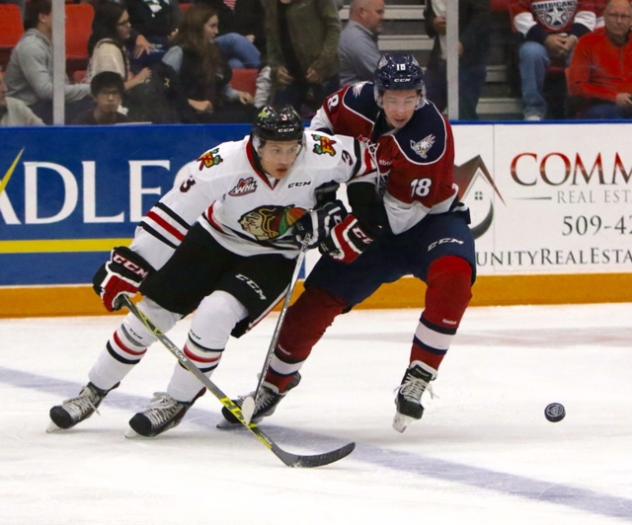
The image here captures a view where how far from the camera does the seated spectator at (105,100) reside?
704 centimetres

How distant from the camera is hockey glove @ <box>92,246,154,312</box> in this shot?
14.1ft

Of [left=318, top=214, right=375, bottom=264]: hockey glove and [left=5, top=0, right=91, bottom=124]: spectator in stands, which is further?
[left=5, top=0, right=91, bottom=124]: spectator in stands

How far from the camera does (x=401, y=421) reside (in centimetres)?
434

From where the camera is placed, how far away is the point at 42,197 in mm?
6980

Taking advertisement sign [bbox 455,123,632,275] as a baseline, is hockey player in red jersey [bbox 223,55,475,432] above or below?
above

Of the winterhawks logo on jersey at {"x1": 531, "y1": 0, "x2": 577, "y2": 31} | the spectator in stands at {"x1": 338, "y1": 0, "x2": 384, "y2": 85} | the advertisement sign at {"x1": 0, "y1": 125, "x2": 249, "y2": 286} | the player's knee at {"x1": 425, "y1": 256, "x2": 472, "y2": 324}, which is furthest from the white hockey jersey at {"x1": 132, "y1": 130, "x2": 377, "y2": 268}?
the winterhawks logo on jersey at {"x1": 531, "y1": 0, "x2": 577, "y2": 31}

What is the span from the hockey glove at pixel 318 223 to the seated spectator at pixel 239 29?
2.95m

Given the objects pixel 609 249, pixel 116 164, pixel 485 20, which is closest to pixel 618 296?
pixel 609 249

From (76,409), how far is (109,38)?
9.70 feet

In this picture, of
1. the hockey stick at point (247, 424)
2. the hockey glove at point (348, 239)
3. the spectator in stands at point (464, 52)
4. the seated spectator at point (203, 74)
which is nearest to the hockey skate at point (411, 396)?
the hockey stick at point (247, 424)

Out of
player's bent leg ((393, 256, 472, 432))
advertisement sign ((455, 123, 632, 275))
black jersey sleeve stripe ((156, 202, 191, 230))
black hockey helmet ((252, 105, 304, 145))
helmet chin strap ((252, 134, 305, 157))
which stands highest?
black hockey helmet ((252, 105, 304, 145))

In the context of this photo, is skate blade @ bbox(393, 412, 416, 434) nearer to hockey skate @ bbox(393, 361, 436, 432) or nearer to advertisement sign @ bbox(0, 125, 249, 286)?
hockey skate @ bbox(393, 361, 436, 432)

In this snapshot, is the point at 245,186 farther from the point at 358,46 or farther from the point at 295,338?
the point at 358,46

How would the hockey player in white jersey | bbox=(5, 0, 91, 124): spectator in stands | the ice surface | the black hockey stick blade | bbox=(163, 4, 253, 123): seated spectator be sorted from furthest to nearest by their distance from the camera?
bbox=(163, 4, 253, 123): seated spectator → bbox=(5, 0, 91, 124): spectator in stands → the hockey player in white jersey → the black hockey stick blade → the ice surface
